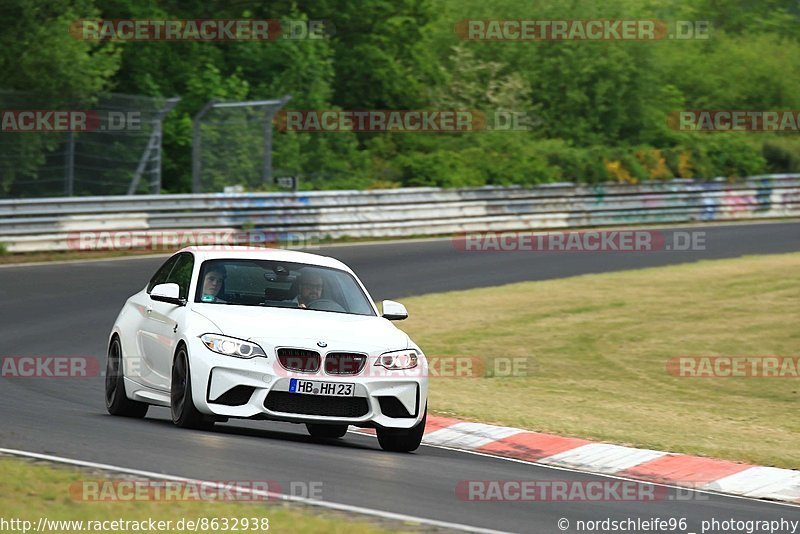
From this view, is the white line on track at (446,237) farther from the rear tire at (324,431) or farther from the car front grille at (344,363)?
the car front grille at (344,363)

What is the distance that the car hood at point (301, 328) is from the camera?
10.5 m

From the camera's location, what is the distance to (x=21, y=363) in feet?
51.0

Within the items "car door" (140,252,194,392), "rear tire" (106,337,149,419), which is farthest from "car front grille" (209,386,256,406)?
"rear tire" (106,337,149,419)

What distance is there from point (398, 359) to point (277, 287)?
1.31 m

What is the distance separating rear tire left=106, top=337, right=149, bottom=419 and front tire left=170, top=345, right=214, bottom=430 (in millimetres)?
1111

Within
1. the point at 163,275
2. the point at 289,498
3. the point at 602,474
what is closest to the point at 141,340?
the point at 163,275

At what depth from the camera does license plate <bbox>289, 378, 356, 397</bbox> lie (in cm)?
1040

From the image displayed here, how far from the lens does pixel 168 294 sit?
11.2 meters

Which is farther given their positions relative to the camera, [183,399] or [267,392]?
[183,399]

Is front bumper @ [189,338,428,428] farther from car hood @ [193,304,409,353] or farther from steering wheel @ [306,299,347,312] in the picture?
steering wheel @ [306,299,347,312]

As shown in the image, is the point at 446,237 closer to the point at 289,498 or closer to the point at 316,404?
the point at 316,404

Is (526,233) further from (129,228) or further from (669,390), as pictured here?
(669,390)

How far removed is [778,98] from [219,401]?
4734 cm

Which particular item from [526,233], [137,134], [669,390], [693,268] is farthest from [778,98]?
[669,390]
